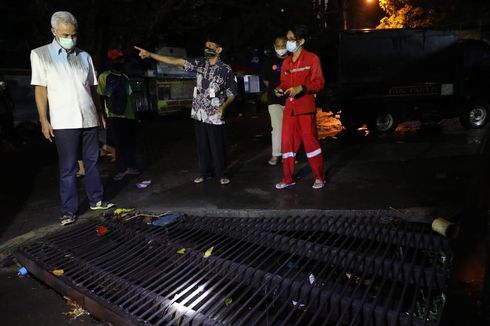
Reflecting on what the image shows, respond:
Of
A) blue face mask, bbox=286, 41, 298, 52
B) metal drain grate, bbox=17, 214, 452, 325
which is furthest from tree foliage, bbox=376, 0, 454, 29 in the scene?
metal drain grate, bbox=17, 214, 452, 325

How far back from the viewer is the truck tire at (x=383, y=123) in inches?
354

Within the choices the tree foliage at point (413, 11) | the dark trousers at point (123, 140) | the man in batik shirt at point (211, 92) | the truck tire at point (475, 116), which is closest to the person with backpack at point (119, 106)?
the dark trousers at point (123, 140)

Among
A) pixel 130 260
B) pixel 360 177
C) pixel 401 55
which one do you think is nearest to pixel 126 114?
pixel 130 260

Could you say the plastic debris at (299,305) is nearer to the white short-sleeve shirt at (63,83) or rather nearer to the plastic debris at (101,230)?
the plastic debris at (101,230)

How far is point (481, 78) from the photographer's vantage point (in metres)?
8.92

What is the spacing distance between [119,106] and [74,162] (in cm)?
169

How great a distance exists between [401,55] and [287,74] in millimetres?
5502

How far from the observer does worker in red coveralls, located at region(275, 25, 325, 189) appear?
4434 mm

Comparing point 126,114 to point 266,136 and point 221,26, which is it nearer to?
point 266,136

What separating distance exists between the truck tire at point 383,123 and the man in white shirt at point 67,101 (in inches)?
263

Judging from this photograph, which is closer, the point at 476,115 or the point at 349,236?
the point at 349,236

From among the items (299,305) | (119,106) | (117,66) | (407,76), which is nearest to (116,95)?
(119,106)

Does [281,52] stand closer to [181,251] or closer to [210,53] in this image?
[210,53]

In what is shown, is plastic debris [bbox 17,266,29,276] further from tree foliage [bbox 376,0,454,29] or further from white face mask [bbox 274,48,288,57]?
tree foliage [bbox 376,0,454,29]
